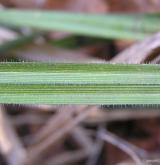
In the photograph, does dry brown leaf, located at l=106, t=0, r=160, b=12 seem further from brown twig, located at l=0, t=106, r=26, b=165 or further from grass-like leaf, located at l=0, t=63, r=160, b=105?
grass-like leaf, located at l=0, t=63, r=160, b=105

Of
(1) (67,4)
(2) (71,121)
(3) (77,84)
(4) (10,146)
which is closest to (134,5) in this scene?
(1) (67,4)

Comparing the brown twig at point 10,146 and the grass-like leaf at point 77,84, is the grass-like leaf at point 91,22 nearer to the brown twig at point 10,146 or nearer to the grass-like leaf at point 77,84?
the brown twig at point 10,146

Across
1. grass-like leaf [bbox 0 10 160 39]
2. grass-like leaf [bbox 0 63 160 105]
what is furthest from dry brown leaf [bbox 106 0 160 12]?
grass-like leaf [bbox 0 63 160 105]

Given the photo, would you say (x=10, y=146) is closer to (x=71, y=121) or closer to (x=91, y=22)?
(x=71, y=121)

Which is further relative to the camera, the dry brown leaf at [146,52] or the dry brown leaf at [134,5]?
the dry brown leaf at [134,5]

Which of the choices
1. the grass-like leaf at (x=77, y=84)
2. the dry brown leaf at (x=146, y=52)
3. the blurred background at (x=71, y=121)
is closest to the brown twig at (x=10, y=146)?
the blurred background at (x=71, y=121)
